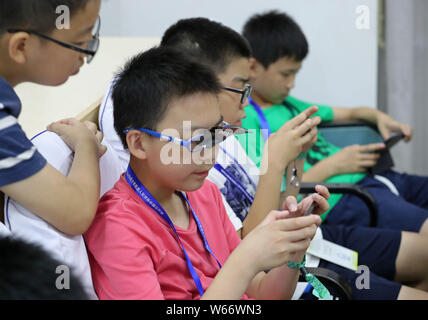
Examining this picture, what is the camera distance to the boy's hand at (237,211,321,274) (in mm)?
963

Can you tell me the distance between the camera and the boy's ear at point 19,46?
1025 millimetres

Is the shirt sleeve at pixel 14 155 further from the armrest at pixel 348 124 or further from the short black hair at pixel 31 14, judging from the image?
the armrest at pixel 348 124

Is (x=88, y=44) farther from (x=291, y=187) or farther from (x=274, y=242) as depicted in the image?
(x=291, y=187)

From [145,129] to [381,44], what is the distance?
7.34 feet

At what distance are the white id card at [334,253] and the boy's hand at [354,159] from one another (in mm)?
601

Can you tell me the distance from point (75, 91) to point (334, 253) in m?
0.95

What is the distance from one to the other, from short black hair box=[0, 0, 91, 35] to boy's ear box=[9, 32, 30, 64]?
0.02 metres

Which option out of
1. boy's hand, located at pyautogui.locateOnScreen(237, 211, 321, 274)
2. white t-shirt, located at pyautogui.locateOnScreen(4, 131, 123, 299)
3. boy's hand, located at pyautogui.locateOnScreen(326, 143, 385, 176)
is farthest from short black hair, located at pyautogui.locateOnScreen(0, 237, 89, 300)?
boy's hand, located at pyautogui.locateOnScreen(326, 143, 385, 176)

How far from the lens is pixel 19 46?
1.05 m

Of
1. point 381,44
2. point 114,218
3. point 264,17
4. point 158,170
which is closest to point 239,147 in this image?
point 158,170

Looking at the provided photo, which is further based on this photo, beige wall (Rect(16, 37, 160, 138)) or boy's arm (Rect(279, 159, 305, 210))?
boy's arm (Rect(279, 159, 305, 210))
